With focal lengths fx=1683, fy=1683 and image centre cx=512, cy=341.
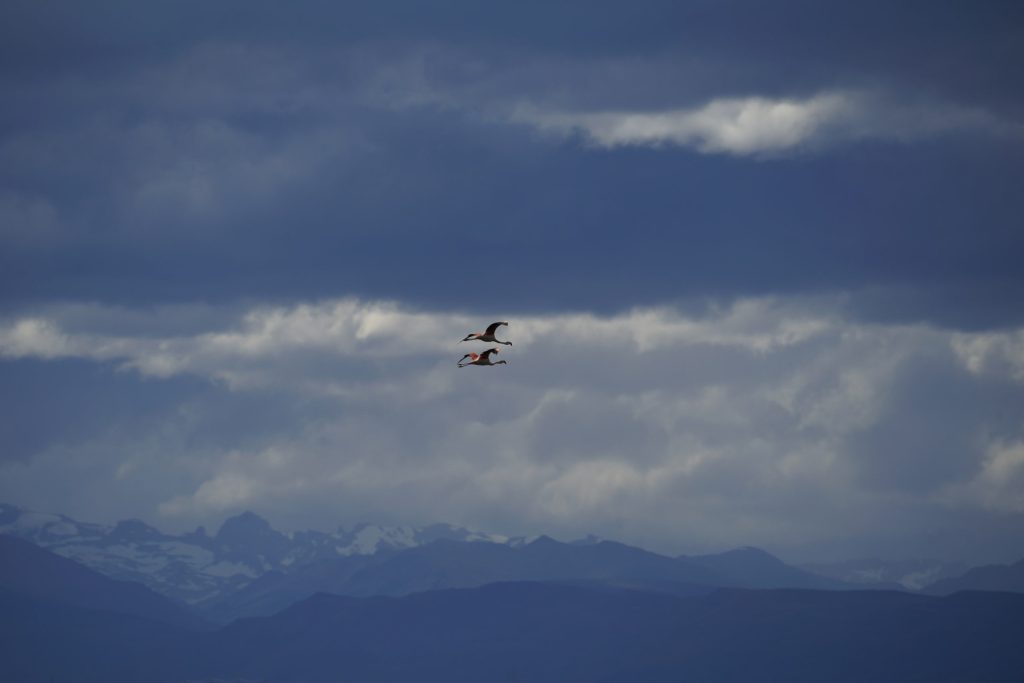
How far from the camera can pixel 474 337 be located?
152 m
